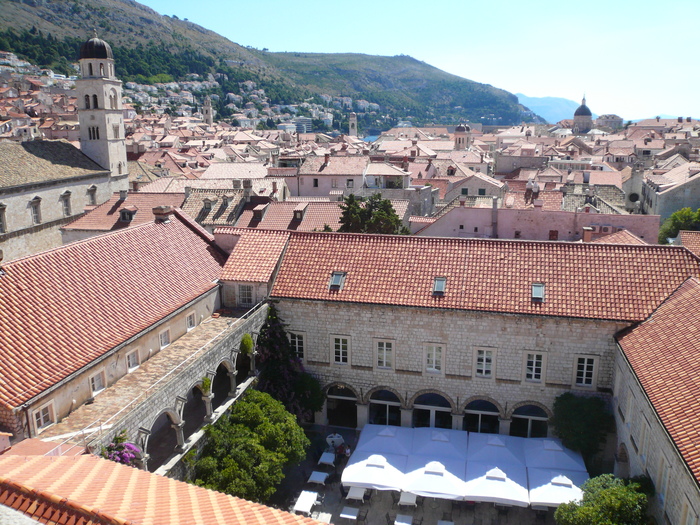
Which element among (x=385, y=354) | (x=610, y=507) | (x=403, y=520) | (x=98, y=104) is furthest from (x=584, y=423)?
(x=98, y=104)

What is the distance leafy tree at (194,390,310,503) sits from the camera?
21000mm

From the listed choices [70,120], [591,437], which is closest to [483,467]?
[591,437]

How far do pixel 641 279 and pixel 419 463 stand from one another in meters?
12.0

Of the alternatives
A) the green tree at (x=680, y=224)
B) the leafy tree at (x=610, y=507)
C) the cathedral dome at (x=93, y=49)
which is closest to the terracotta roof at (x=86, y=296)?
the leafy tree at (x=610, y=507)

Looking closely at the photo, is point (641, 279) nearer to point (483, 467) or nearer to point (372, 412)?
point (483, 467)

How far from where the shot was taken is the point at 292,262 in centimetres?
2953

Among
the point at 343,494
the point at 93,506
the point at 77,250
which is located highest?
the point at 77,250

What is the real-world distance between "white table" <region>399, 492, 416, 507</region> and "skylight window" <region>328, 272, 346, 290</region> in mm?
9232

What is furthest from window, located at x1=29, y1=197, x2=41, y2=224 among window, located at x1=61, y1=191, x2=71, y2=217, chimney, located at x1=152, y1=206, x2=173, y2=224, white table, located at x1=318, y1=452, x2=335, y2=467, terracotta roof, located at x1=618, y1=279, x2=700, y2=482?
terracotta roof, located at x1=618, y1=279, x2=700, y2=482

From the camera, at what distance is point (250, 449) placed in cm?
2209

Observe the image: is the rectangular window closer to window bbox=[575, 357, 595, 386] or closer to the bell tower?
window bbox=[575, 357, 595, 386]

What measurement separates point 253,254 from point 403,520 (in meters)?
13.9

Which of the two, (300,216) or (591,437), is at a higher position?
(300,216)

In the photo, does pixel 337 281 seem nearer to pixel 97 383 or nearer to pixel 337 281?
pixel 337 281
